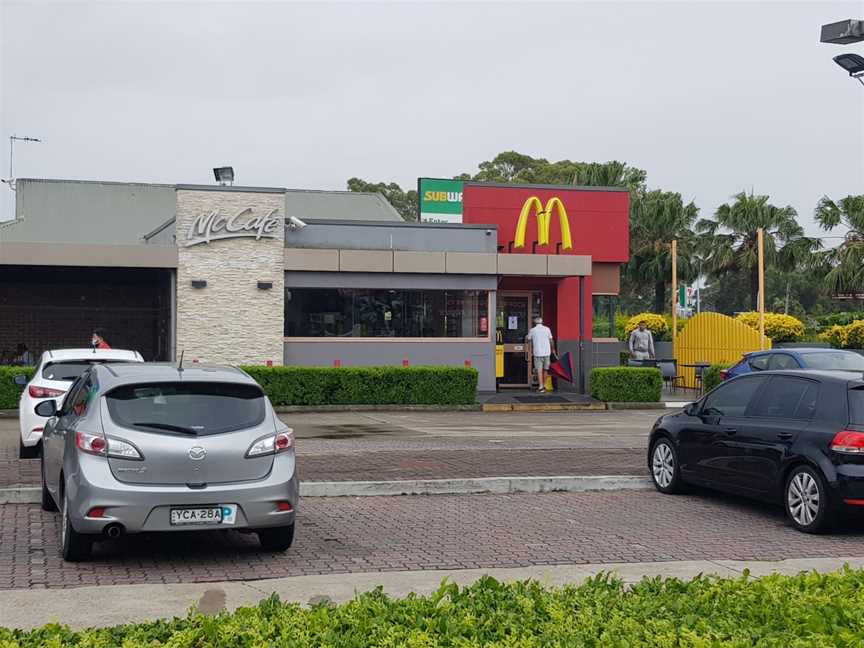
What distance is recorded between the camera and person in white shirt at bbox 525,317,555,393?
2667 centimetres

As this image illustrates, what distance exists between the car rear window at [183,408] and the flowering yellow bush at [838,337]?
29712 mm

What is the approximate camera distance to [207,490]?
320 inches

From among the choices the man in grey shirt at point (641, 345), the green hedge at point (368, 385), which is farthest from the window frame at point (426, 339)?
the man in grey shirt at point (641, 345)

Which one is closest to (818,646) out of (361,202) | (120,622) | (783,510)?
(120,622)

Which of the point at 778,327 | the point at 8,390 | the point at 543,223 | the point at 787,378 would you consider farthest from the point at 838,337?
the point at 787,378

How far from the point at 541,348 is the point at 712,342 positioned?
6.04 meters

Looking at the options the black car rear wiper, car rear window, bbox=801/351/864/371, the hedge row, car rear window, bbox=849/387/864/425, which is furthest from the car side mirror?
car rear window, bbox=801/351/864/371

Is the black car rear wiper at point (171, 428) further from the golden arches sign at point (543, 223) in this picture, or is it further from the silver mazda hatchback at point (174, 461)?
the golden arches sign at point (543, 223)

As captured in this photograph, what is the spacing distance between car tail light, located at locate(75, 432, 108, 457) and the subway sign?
28.1 meters

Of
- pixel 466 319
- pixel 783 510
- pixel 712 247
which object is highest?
pixel 712 247

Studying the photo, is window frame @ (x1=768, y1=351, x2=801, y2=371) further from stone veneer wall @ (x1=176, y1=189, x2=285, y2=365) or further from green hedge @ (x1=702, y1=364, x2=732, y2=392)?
stone veneer wall @ (x1=176, y1=189, x2=285, y2=365)

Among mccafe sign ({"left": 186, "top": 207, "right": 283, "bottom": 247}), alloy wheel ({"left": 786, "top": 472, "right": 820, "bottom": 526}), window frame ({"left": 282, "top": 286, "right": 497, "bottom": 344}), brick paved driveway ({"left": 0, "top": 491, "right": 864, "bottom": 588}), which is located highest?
mccafe sign ({"left": 186, "top": 207, "right": 283, "bottom": 247})

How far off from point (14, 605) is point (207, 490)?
1704 mm

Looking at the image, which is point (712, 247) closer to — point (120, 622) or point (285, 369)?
point (285, 369)
